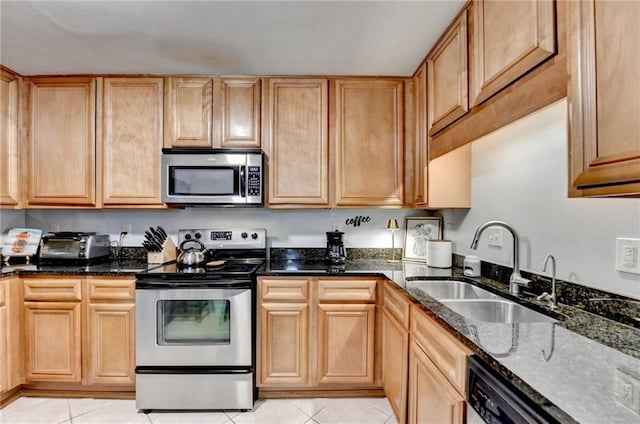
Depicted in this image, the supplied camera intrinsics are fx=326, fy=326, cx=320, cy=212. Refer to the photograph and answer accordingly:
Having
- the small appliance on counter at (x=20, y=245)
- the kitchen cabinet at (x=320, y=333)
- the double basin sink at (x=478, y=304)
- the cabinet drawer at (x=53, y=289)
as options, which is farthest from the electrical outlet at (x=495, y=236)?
the small appliance on counter at (x=20, y=245)

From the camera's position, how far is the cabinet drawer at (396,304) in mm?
1646

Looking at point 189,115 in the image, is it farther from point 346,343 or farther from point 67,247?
point 346,343

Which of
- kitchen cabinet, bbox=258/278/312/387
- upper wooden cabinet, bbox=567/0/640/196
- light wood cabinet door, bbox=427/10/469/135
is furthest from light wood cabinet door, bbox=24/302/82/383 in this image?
upper wooden cabinet, bbox=567/0/640/196

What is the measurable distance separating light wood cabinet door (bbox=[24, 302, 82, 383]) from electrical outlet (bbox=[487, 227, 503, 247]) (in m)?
2.65

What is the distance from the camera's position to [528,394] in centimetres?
69

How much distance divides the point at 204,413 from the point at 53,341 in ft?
3.69

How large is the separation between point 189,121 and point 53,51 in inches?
34.0

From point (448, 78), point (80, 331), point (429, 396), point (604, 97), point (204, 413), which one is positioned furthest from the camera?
point (80, 331)

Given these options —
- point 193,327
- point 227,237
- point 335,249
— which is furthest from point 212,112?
point 193,327

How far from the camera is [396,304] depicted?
1.81 meters

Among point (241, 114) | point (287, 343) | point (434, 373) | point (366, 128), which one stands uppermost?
point (241, 114)

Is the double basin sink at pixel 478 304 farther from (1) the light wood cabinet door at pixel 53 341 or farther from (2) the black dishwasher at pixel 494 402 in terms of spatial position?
(1) the light wood cabinet door at pixel 53 341

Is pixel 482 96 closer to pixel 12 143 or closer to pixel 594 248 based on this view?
pixel 594 248

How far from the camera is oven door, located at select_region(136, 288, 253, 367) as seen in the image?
203 centimetres
